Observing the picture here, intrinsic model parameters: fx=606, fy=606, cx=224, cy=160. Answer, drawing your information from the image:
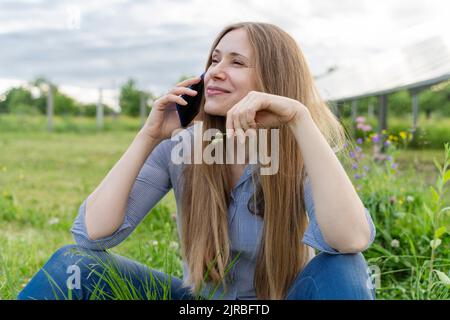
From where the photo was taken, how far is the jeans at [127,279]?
1.37m

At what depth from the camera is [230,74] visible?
162 centimetres

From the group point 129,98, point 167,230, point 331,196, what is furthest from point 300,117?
point 129,98

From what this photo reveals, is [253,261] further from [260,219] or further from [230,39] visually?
[230,39]

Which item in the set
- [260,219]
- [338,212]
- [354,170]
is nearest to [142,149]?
[260,219]

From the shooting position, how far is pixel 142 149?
1.62 metres

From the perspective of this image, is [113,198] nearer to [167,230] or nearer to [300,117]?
[300,117]

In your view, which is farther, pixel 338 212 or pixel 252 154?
pixel 252 154

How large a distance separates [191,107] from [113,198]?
33 centimetres

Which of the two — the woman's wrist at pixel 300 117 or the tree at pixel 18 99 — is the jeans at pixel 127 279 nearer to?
the woman's wrist at pixel 300 117

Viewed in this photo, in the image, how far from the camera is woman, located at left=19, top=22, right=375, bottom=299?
152cm

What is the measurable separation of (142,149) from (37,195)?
13.2 feet

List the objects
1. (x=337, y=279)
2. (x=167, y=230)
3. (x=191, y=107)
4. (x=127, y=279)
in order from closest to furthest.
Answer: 1. (x=337, y=279)
2. (x=127, y=279)
3. (x=191, y=107)
4. (x=167, y=230)

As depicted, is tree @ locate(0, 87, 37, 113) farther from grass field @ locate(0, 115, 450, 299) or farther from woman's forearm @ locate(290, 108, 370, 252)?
woman's forearm @ locate(290, 108, 370, 252)

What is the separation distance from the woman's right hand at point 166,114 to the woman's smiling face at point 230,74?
7 centimetres
